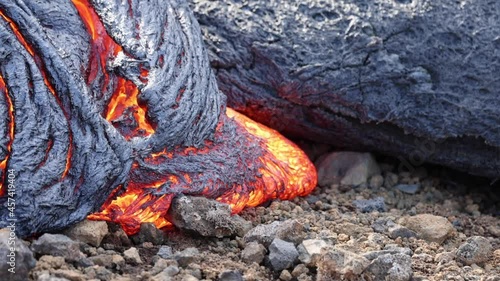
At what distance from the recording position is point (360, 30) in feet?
11.2

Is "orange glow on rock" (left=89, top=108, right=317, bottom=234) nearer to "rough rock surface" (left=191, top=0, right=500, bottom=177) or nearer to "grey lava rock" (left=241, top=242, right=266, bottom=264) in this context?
"rough rock surface" (left=191, top=0, right=500, bottom=177)

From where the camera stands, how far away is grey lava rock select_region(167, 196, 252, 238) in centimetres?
261

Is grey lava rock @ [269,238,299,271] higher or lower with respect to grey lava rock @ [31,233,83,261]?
lower

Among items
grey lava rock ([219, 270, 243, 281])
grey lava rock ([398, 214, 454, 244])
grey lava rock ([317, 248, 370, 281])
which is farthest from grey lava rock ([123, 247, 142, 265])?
grey lava rock ([398, 214, 454, 244])

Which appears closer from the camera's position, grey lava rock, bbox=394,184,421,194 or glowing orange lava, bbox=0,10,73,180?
glowing orange lava, bbox=0,10,73,180

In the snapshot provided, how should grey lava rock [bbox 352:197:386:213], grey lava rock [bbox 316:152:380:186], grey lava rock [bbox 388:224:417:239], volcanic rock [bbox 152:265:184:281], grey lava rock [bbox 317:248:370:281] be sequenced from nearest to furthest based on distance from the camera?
volcanic rock [bbox 152:265:184:281]
grey lava rock [bbox 317:248:370:281]
grey lava rock [bbox 388:224:417:239]
grey lava rock [bbox 352:197:386:213]
grey lava rock [bbox 316:152:380:186]

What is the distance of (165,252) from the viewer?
2420 millimetres

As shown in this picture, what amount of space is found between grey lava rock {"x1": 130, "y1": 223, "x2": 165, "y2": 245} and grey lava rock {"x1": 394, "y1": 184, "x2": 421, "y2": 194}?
1303mm

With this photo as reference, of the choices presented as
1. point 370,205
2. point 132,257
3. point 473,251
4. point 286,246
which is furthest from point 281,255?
point 370,205

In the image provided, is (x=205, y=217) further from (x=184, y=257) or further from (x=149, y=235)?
(x=184, y=257)

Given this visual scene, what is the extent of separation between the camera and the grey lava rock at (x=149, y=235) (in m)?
2.57

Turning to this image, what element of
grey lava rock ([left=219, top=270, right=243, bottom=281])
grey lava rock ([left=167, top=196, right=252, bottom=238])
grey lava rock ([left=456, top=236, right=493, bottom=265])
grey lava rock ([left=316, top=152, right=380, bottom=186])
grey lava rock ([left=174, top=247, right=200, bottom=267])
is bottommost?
grey lava rock ([left=316, top=152, right=380, bottom=186])

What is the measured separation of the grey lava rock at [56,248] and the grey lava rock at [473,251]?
3.70 ft

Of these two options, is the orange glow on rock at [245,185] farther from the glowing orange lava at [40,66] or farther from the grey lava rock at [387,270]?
the grey lava rock at [387,270]
